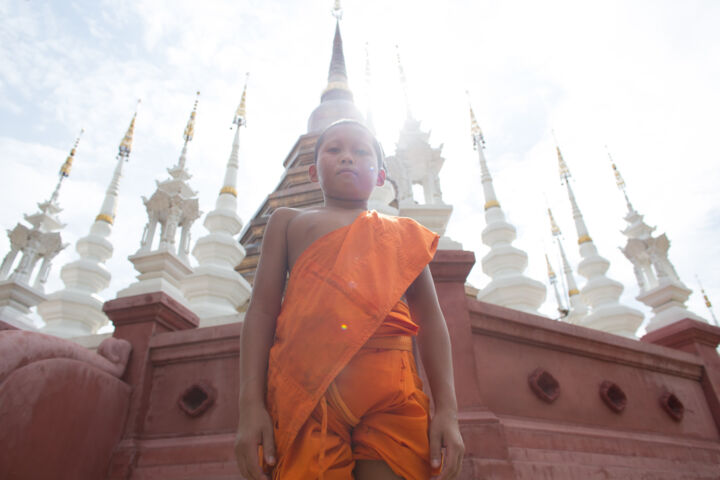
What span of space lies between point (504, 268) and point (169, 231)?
573 cm

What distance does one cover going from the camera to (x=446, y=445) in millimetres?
1411

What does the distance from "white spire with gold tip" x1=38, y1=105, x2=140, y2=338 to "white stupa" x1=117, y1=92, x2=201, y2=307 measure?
233 cm

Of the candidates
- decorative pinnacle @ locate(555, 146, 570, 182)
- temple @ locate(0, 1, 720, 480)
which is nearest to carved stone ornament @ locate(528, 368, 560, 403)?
temple @ locate(0, 1, 720, 480)

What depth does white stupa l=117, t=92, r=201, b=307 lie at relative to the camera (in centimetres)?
593

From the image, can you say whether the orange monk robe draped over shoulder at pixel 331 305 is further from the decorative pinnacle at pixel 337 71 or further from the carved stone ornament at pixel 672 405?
the decorative pinnacle at pixel 337 71

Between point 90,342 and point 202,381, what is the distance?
2561 mm

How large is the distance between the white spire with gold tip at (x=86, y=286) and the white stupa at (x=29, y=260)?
0.31 metres

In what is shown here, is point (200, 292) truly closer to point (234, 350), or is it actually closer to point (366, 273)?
point (234, 350)

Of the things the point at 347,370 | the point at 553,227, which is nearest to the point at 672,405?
the point at 347,370

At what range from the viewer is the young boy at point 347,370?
53.4 inches

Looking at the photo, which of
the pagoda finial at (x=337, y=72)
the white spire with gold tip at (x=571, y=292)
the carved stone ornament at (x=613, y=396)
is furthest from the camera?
the white spire with gold tip at (x=571, y=292)

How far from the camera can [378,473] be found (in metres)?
1.38

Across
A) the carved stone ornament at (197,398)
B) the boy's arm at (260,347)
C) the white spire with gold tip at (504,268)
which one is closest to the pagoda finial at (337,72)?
the white spire with gold tip at (504,268)

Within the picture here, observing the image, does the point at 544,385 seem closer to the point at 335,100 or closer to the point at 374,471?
the point at 374,471
